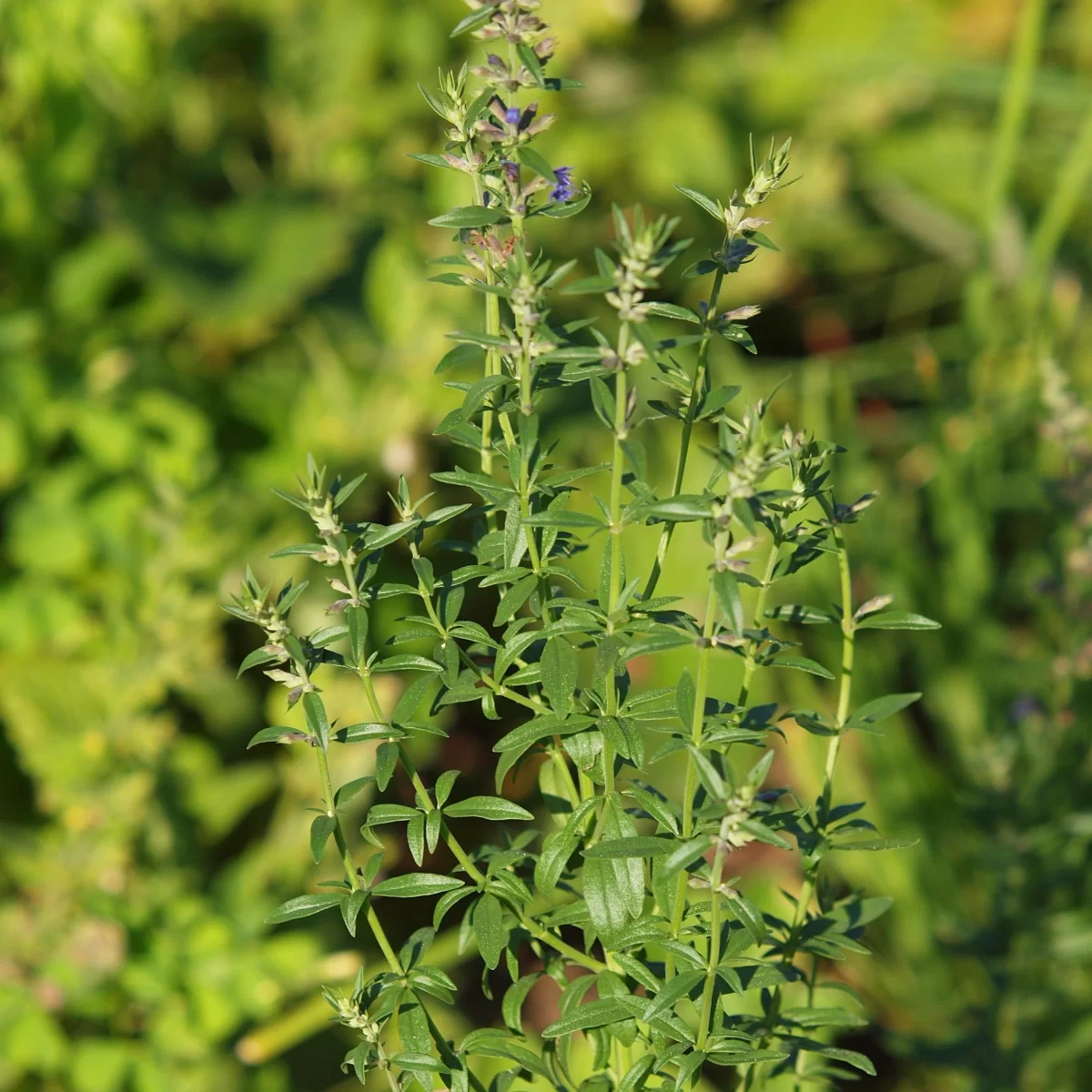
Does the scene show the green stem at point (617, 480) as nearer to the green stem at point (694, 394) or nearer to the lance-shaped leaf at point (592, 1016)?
the green stem at point (694, 394)

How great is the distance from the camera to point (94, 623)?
1640 mm

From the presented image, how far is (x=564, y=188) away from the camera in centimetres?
56

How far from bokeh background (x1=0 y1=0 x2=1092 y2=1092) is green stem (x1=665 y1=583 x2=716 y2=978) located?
620 mm

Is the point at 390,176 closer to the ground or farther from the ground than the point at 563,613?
farther from the ground

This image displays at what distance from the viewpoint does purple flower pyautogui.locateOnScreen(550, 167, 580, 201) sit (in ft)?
1.84

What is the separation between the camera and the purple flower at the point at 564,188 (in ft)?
1.84

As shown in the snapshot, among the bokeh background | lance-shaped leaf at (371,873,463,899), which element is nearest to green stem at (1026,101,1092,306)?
the bokeh background

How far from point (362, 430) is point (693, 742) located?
4.30 feet

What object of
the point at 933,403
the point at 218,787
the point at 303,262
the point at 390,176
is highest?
the point at 390,176

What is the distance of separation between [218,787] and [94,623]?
0.28 m

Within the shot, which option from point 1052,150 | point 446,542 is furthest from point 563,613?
point 1052,150

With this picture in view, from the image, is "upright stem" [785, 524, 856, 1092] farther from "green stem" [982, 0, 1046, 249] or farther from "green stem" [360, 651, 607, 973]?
"green stem" [982, 0, 1046, 249]

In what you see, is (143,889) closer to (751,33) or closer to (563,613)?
(563,613)

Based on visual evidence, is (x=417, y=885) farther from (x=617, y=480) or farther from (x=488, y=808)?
(x=617, y=480)
